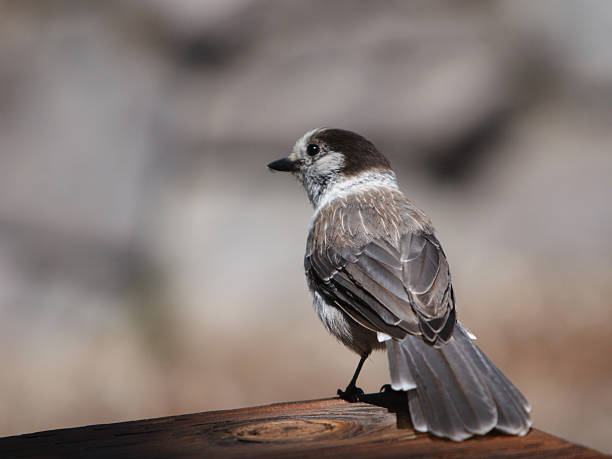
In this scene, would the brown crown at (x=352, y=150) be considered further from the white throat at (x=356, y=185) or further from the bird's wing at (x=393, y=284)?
the bird's wing at (x=393, y=284)

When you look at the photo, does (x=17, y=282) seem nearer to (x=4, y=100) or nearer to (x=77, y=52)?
(x=4, y=100)

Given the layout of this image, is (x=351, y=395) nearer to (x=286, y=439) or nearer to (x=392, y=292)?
(x=392, y=292)

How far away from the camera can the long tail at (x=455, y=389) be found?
8.45 feet

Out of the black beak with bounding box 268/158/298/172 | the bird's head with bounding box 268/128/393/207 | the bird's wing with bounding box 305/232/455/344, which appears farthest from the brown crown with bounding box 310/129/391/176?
the bird's wing with bounding box 305/232/455/344

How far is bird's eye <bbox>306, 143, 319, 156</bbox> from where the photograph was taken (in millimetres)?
4871

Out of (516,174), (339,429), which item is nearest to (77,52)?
(516,174)

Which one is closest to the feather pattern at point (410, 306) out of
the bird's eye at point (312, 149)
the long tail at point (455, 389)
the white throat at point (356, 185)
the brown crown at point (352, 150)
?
the long tail at point (455, 389)

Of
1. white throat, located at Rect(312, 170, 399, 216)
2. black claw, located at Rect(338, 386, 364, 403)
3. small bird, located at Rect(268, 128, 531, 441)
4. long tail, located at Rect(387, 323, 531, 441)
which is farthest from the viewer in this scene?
white throat, located at Rect(312, 170, 399, 216)

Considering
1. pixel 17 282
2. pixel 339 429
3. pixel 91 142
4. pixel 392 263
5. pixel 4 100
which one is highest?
pixel 4 100

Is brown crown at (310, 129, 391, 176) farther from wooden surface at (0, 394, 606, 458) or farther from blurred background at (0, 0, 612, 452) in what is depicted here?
blurred background at (0, 0, 612, 452)

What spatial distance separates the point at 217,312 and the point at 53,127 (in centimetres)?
254

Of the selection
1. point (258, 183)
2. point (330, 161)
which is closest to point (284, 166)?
point (330, 161)

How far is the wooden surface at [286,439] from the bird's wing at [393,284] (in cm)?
36

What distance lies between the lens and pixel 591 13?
7547mm
